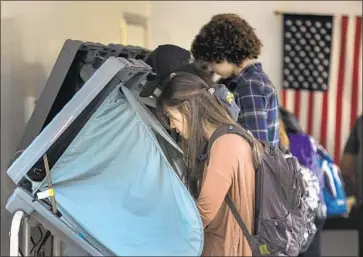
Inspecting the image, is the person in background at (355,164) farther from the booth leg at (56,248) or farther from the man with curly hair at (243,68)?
the booth leg at (56,248)

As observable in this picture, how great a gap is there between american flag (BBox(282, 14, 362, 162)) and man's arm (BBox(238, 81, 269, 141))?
2714 mm

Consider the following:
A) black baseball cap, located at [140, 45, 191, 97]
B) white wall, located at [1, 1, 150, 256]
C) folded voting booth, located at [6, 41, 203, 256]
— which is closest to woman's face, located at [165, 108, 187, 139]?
folded voting booth, located at [6, 41, 203, 256]

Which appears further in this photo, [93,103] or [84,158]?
[93,103]

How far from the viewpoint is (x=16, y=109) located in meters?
3.75

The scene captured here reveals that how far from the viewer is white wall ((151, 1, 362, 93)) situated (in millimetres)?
5398

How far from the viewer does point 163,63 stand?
2.60 meters

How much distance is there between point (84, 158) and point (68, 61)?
0.43 m

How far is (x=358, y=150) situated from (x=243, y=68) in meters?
1.80

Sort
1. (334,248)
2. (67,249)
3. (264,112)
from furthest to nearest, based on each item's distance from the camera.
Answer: (334,248) → (264,112) → (67,249)

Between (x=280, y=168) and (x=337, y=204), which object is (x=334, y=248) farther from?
(x=280, y=168)

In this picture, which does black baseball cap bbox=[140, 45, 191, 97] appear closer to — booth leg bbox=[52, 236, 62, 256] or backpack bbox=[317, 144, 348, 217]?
booth leg bbox=[52, 236, 62, 256]

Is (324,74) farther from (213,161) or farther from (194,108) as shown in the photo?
(213,161)

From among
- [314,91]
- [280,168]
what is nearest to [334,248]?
[314,91]

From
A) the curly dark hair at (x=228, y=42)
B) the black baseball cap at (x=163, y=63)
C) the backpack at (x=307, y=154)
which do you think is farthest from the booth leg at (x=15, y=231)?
the backpack at (x=307, y=154)
